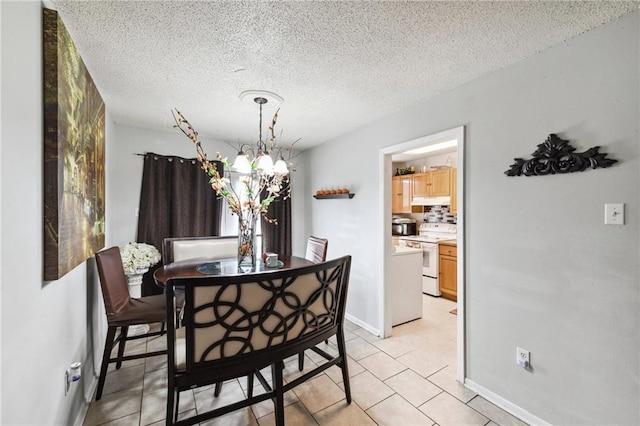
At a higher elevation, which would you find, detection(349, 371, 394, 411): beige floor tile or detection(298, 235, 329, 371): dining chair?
detection(298, 235, 329, 371): dining chair

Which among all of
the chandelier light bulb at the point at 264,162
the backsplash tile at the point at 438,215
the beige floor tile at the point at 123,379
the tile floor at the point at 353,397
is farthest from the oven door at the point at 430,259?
the beige floor tile at the point at 123,379

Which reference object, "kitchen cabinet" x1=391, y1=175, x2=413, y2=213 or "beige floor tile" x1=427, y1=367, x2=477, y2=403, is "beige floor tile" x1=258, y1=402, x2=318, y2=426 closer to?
"beige floor tile" x1=427, y1=367, x2=477, y2=403

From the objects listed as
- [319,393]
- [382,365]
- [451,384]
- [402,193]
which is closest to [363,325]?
[382,365]

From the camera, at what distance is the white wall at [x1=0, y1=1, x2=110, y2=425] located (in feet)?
3.16

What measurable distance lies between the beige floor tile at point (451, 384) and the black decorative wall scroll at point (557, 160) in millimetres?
1634

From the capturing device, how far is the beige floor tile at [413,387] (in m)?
2.03

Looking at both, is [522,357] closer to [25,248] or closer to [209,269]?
[209,269]

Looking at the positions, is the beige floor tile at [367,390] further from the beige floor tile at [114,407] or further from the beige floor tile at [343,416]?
the beige floor tile at [114,407]

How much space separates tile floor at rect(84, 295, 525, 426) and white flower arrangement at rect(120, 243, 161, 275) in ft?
2.55

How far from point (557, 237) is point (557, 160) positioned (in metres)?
0.47

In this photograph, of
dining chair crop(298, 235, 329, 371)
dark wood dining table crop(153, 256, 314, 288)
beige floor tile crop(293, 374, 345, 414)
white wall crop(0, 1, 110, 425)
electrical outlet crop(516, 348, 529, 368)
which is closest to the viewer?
white wall crop(0, 1, 110, 425)

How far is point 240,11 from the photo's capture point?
56.2 inches

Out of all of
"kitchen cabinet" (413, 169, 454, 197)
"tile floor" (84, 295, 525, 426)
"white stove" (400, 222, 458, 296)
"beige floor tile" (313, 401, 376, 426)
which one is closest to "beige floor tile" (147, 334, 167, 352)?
"tile floor" (84, 295, 525, 426)

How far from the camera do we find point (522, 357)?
73.3 inches
